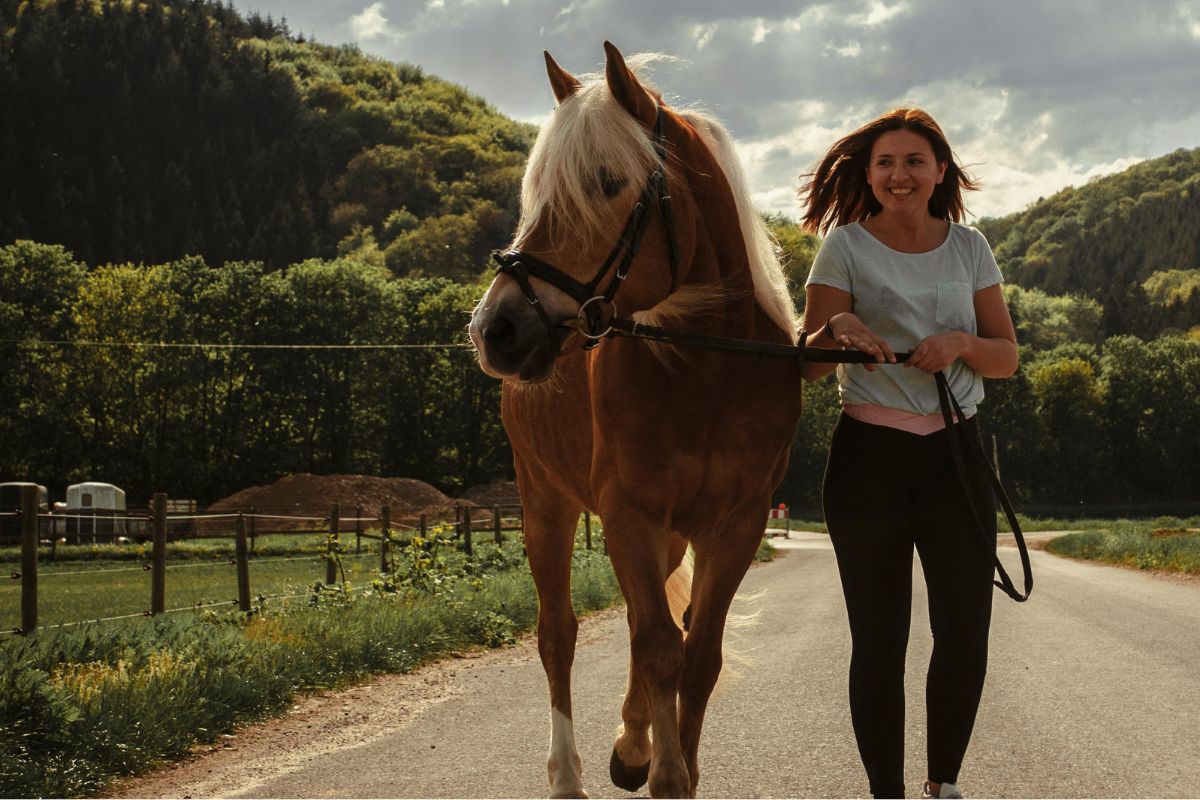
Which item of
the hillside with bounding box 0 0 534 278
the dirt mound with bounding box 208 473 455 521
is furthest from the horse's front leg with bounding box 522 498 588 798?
the hillside with bounding box 0 0 534 278

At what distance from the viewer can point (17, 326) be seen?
2179 inches

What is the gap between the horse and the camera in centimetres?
322

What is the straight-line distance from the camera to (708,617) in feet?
12.1

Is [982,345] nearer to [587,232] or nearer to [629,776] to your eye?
[587,232]

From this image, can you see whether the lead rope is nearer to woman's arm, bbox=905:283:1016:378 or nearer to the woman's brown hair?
woman's arm, bbox=905:283:1016:378

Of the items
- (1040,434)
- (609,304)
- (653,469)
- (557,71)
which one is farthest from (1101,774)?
(1040,434)

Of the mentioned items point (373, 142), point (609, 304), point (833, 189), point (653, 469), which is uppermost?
point (373, 142)

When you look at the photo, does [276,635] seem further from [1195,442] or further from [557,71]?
[1195,442]

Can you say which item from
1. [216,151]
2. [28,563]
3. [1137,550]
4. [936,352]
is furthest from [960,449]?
[216,151]

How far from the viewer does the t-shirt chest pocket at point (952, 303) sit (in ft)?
11.1

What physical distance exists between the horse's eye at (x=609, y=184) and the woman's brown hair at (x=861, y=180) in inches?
31.5

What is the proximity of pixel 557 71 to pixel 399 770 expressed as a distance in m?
3.40

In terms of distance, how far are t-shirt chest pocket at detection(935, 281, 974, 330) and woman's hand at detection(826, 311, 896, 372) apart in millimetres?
246

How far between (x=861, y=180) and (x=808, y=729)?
3.56 meters
